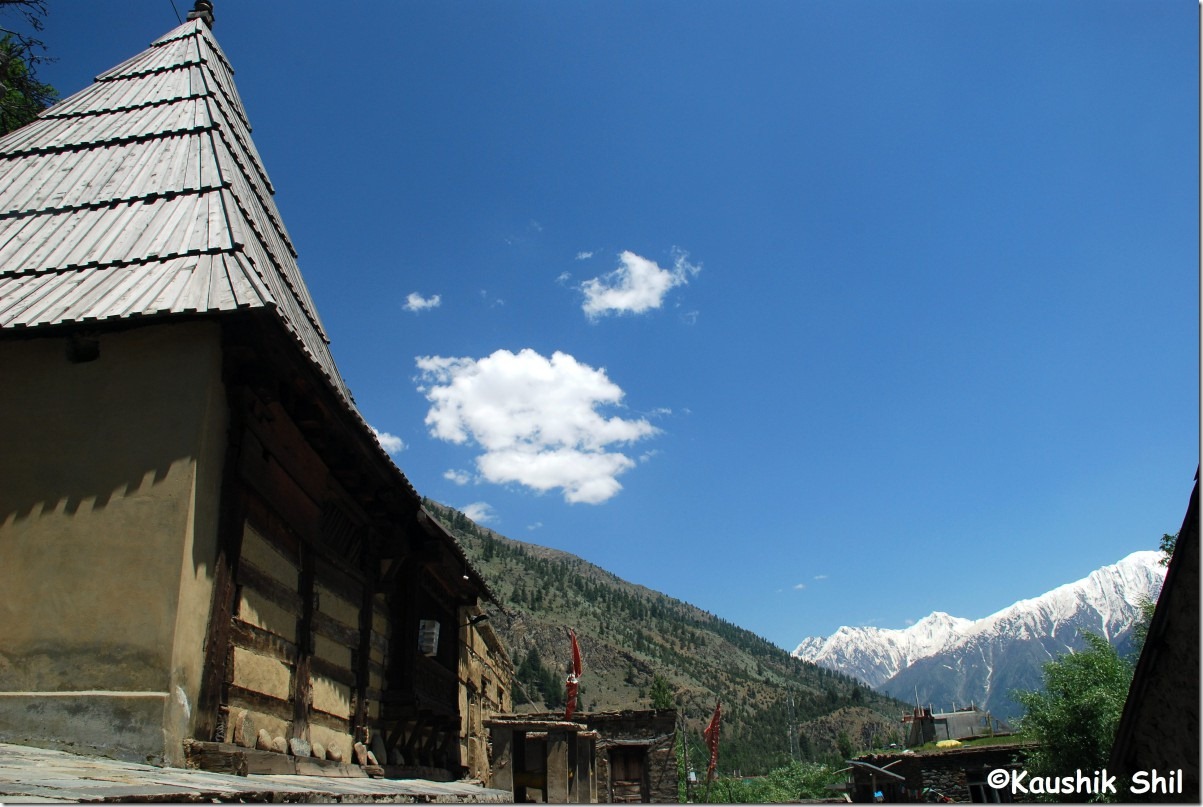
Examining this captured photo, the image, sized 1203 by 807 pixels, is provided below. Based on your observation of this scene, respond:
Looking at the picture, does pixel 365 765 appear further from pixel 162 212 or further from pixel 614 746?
pixel 614 746

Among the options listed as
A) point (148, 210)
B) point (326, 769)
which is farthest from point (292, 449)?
point (326, 769)

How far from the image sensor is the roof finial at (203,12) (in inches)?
545

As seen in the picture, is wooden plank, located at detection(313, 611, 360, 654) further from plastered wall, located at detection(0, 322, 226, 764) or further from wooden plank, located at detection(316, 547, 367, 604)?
plastered wall, located at detection(0, 322, 226, 764)

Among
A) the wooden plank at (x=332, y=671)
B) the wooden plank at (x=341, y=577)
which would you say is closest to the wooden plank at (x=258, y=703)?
the wooden plank at (x=332, y=671)

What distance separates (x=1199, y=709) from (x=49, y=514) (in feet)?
36.5

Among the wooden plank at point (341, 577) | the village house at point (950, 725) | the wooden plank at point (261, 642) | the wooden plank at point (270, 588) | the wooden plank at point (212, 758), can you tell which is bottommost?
the village house at point (950, 725)

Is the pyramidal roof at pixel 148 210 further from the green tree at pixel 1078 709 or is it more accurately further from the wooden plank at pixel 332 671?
the green tree at pixel 1078 709

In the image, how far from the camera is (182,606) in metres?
6.06

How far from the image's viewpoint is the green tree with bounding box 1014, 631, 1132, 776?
85.7 ft

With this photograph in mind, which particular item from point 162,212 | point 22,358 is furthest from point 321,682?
point 162,212

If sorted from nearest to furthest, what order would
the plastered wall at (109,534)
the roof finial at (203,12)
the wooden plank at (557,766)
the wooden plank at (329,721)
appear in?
the plastered wall at (109,534), the wooden plank at (329,721), the wooden plank at (557,766), the roof finial at (203,12)

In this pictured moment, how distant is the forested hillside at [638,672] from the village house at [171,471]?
289 feet

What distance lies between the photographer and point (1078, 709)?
26859 mm

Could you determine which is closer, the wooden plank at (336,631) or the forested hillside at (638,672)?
the wooden plank at (336,631)
